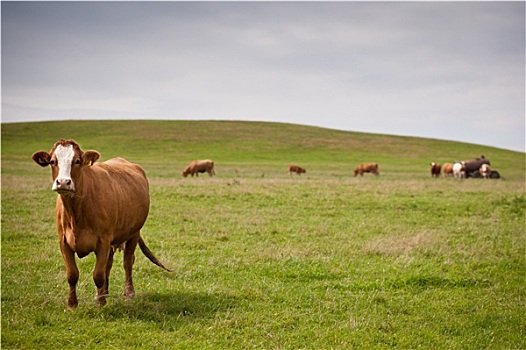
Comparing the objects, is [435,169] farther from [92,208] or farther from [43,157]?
[43,157]

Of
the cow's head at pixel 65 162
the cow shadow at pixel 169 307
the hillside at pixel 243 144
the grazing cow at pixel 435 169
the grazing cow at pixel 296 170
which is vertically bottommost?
the cow shadow at pixel 169 307

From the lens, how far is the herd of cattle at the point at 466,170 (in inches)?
1668

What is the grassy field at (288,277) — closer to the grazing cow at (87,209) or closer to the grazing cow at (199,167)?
the grazing cow at (87,209)

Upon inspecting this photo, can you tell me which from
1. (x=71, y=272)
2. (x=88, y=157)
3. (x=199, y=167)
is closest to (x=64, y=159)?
(x=88, y=157)

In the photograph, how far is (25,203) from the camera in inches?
680

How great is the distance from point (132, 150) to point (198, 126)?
89.4 ft

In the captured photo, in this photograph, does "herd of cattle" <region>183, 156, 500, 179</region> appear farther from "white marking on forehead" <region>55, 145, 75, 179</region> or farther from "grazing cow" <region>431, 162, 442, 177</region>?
"white marking on forehead" <region>55, 145, 75, 179</region>

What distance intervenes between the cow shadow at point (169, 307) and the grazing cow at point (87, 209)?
0.33m

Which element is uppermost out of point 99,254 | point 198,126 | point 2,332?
point 198,126

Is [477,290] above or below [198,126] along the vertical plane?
below

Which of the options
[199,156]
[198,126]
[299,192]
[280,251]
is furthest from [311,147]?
[280,251]

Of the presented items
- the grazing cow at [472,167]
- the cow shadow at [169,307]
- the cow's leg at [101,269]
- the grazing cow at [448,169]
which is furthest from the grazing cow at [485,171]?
the cow's leg at [101,269]

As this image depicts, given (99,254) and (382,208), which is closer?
(99,254)

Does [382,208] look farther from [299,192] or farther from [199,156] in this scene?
[199,156]
